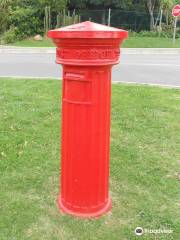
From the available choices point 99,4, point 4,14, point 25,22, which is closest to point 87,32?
point 4,14

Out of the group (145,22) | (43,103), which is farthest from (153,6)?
(43,103)

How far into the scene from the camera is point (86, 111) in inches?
120

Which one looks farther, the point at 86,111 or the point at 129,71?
the point at 129,71

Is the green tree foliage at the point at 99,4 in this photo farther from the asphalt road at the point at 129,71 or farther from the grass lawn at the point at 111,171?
the grass lawn at the point at 111,171

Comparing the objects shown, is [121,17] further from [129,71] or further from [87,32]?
[87,32]

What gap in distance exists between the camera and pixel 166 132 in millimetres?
5613

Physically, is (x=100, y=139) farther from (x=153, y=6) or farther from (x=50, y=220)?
(x=153, y=6)

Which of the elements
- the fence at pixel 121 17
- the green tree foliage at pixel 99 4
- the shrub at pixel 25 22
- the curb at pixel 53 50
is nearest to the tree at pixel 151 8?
the fence at pixel 121 17

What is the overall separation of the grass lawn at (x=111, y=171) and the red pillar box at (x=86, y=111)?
197 millimetres

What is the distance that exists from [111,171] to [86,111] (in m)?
1.43

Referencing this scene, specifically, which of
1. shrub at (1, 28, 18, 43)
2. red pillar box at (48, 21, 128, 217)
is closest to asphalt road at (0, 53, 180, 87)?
red pillar box at (48, 21, 128, 217)

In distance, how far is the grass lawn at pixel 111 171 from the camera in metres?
3.28

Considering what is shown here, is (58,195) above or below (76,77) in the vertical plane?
below

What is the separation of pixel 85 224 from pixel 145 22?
25.2m
